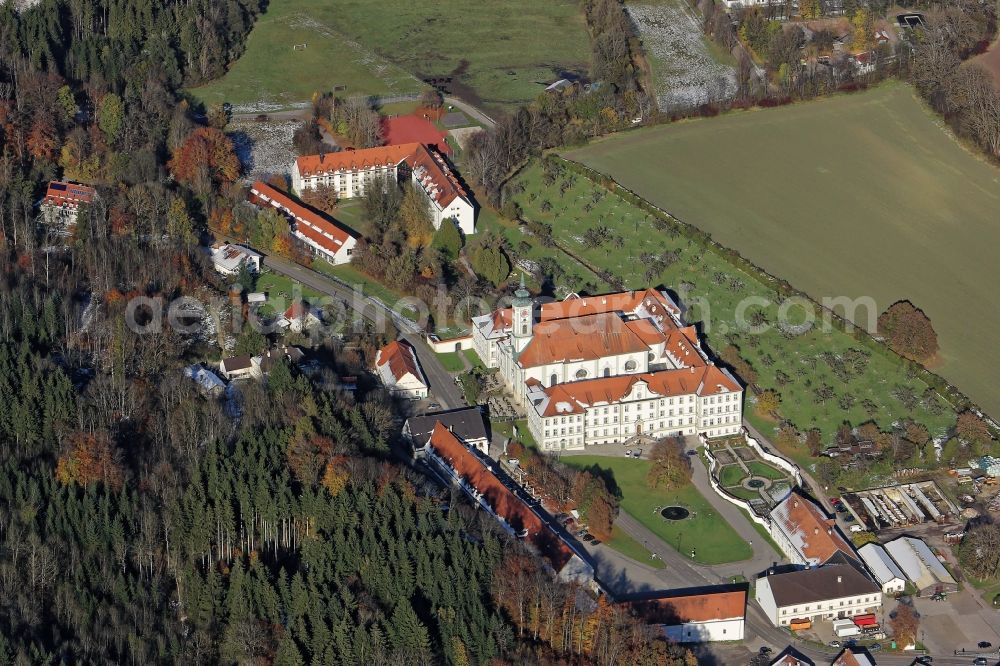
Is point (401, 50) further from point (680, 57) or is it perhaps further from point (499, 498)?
point (499, 498)

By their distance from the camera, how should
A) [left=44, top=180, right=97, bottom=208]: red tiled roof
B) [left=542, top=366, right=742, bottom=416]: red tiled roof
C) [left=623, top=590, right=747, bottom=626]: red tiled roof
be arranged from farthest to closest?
[left=44, top=180, right=97, bottom=208]: red tiled roof → [left=542, top=366, right=742, bottom=416]: red tiled roof → [left=623, top=590, right=747, bottom=626]: red tiled roof

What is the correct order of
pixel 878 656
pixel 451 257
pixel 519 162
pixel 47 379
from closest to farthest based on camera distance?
1. pixel 878 656
2. pixel 47 379
3. pixel 451 257
4. pixel 519 162

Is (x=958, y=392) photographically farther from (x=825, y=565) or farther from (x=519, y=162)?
(x=519, y=162)

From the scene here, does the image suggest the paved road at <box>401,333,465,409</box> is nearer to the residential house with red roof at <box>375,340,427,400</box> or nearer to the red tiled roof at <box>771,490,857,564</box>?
the residential house with red roof at <box>375,340,427,400</box>

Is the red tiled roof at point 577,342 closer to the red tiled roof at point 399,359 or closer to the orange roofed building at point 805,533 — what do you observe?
the red tiled roof at point 399,359

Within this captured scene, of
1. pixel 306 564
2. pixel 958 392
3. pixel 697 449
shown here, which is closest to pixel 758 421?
pixel 697 449

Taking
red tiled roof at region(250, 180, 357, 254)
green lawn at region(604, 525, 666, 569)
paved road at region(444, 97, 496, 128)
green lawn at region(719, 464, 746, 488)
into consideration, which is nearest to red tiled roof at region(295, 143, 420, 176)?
red tiled roof at region(250, 180, 357, 254)
